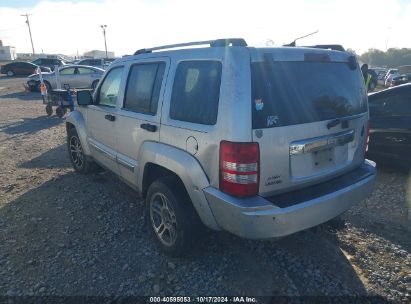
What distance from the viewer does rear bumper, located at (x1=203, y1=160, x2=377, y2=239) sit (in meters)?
2.33

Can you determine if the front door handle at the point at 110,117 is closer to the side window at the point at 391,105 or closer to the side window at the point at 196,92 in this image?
the side window at the point at 196,92

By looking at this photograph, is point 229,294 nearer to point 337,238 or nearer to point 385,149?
point 337,238

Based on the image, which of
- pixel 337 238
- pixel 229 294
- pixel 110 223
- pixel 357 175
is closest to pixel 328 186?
pixel 357 175

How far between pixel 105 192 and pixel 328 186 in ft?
10.9

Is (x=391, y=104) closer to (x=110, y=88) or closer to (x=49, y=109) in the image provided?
(x=110, y=88)

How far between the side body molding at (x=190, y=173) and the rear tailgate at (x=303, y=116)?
1.64ft

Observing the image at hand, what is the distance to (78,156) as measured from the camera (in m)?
5.45

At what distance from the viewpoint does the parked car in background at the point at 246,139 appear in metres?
2.32

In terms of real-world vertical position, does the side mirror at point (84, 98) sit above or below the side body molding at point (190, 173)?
above

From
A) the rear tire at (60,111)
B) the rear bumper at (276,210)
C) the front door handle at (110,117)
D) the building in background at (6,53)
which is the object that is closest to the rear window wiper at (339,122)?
the rear bumper at (276,210)

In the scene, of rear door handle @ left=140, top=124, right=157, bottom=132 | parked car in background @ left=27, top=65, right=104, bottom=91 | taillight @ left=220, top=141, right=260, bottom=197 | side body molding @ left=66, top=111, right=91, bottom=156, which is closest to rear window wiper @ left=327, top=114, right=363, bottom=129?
taillight @ left=220, top=141, right=260, bottom=197

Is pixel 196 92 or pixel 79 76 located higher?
pixel 196 92

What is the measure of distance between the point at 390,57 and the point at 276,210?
77437 millimetres

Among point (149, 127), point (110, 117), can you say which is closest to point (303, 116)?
point (149, 127)
